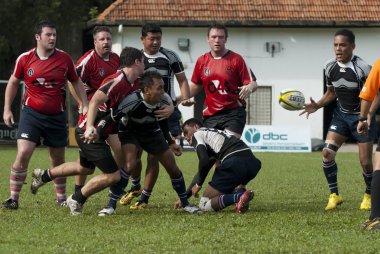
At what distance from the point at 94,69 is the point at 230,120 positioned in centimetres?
181

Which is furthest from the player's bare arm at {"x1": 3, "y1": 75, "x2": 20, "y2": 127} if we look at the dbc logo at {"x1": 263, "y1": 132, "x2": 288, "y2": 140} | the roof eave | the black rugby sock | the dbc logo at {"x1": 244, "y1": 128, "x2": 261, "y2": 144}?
the roof eave

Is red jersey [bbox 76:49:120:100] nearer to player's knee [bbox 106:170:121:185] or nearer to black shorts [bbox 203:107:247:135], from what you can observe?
black shorts [bbox 203:107:247:135]

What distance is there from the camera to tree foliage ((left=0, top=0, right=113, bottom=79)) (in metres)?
36.5

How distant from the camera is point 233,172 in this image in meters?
10.9

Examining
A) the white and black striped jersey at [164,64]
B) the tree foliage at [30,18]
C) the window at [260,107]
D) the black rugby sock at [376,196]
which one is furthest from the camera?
the window at [260,107]

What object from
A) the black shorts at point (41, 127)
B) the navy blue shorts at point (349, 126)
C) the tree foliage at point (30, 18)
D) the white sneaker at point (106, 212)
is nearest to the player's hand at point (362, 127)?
the navy blue shorts at point (349, 126)

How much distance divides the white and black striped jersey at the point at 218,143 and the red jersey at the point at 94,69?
1.57m

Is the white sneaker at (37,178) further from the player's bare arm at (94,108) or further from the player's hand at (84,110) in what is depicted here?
the player's bare arm at (94,108)

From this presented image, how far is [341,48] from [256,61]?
83.8 feet

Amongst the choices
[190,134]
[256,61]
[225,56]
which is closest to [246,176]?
[190,134]

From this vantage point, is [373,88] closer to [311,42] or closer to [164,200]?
[164,200]

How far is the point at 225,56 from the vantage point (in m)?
12.1

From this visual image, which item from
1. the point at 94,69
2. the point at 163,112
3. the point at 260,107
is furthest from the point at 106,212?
the point at 260,107

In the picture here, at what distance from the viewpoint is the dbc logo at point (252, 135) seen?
30.6m
